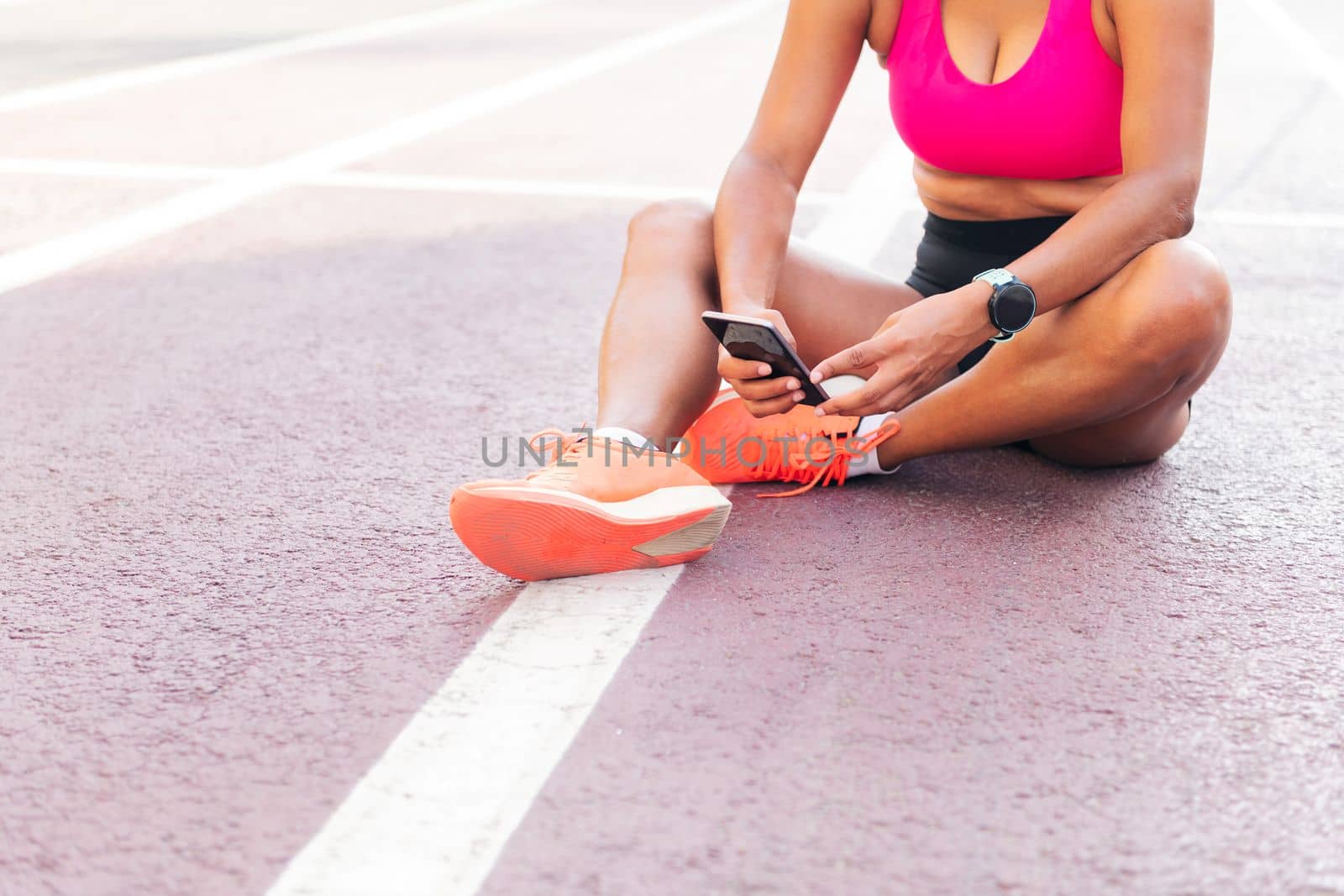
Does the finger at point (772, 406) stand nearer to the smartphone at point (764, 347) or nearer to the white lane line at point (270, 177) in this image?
the smartphone at point (764, 347)

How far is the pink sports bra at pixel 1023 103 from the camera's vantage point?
2.54 meters

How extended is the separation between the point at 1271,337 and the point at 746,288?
72.9 inches

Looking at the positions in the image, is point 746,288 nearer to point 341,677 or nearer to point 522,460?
point 522,460

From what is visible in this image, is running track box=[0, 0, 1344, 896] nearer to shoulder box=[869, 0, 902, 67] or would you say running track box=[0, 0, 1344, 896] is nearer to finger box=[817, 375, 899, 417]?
finger box=[817, 375, 899, 417]

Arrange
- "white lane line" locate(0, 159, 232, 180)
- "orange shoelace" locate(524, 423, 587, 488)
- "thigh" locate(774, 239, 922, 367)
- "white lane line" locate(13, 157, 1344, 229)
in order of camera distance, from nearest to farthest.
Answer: "orange shoelace" locate(524, 423, 587, 488) → "thigh" locate(774, 239, 922, 367) → "white lane line" locate(13, 157, 1344, 229) → "white lane line" locate(0, 159, 232, 180)

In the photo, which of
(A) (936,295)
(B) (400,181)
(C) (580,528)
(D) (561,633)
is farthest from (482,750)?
(B) (400,181)

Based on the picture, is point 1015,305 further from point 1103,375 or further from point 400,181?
point 400,181

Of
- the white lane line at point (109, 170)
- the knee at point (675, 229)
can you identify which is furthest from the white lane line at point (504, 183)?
the knee at point (675, 229)

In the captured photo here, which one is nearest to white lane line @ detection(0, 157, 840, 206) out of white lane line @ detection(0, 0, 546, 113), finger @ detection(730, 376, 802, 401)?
white lane line @ detection(0, 0, 546, 113)

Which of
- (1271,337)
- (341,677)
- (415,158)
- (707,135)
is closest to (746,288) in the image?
(341,677)

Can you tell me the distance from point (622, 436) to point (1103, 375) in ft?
2.63

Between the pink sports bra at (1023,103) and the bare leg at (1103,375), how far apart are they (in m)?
0.30

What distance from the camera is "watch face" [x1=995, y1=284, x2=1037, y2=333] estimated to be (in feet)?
7.85

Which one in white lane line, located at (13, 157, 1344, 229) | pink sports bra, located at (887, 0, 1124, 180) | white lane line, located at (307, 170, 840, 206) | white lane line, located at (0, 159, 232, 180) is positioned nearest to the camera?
pink sports bra, located at (887, 0, 1124, 180)
